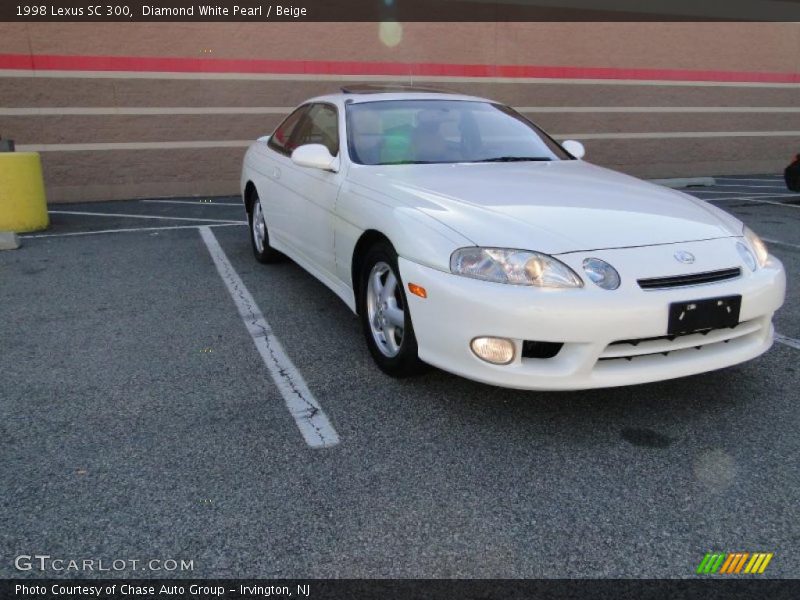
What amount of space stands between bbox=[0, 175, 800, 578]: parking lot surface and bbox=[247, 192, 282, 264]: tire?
142 centimetres

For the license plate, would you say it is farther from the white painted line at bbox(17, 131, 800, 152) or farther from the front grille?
the white painted line at bbox(17, 131, 800, 152)

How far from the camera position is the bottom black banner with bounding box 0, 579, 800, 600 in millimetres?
1950

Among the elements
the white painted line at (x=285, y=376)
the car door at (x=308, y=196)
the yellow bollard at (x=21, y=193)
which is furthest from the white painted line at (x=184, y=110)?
the white painted line at (x=285, y=376)

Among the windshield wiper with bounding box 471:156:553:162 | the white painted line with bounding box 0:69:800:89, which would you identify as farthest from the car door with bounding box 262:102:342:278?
the white painted line with bounding box 0:69:800:89

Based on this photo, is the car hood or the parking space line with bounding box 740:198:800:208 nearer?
the car hood

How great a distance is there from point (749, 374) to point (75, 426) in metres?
→ 3.30

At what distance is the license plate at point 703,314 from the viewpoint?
2.68 m

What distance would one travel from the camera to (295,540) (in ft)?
7.14

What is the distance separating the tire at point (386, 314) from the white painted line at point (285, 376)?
0.43 m

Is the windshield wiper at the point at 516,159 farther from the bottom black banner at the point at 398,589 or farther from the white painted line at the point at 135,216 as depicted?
the white painted line at the point at 135,216

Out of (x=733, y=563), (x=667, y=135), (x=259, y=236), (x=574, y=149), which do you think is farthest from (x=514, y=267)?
(x=667, y=135)

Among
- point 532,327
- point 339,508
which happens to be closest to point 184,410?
point 339,508

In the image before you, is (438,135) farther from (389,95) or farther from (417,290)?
(417,290)

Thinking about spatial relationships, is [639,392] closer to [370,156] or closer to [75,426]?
[370,156]
